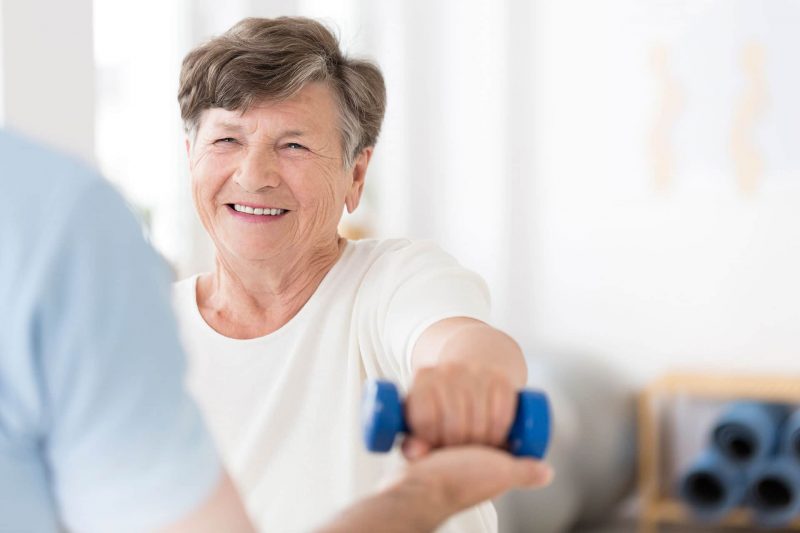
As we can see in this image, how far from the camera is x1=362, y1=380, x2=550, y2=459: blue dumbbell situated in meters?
0.86

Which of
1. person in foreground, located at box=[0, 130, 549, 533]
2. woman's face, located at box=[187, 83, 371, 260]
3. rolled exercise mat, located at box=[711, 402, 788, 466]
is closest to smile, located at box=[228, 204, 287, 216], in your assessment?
woman's face, located at box=[187, 83, 371, 260]

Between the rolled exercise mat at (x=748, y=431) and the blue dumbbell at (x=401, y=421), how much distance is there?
294 centimetres

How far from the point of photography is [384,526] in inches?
29.0

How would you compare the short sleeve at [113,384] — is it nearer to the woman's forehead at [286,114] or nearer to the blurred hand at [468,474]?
the blurred hand at [468,474]

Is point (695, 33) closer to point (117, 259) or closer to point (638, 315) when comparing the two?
point (638, 315)

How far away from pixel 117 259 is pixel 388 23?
4040mm

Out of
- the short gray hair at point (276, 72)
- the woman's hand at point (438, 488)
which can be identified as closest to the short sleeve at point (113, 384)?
the woman's hand at point (438, 488)

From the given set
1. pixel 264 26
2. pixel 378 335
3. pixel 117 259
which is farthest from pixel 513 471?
pixel 264 26

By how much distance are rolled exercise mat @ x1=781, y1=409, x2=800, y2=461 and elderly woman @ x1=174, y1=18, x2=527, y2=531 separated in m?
2.48

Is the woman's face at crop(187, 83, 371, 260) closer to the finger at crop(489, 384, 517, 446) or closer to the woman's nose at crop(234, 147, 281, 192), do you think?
the woman's nose at crop(234, 147, 281, 192)

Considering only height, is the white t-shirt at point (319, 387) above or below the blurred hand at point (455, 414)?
below

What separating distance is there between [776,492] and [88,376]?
353 centimetres

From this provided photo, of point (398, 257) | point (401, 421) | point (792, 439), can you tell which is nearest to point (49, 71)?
point (398, 257)

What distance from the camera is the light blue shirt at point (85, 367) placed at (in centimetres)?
57
